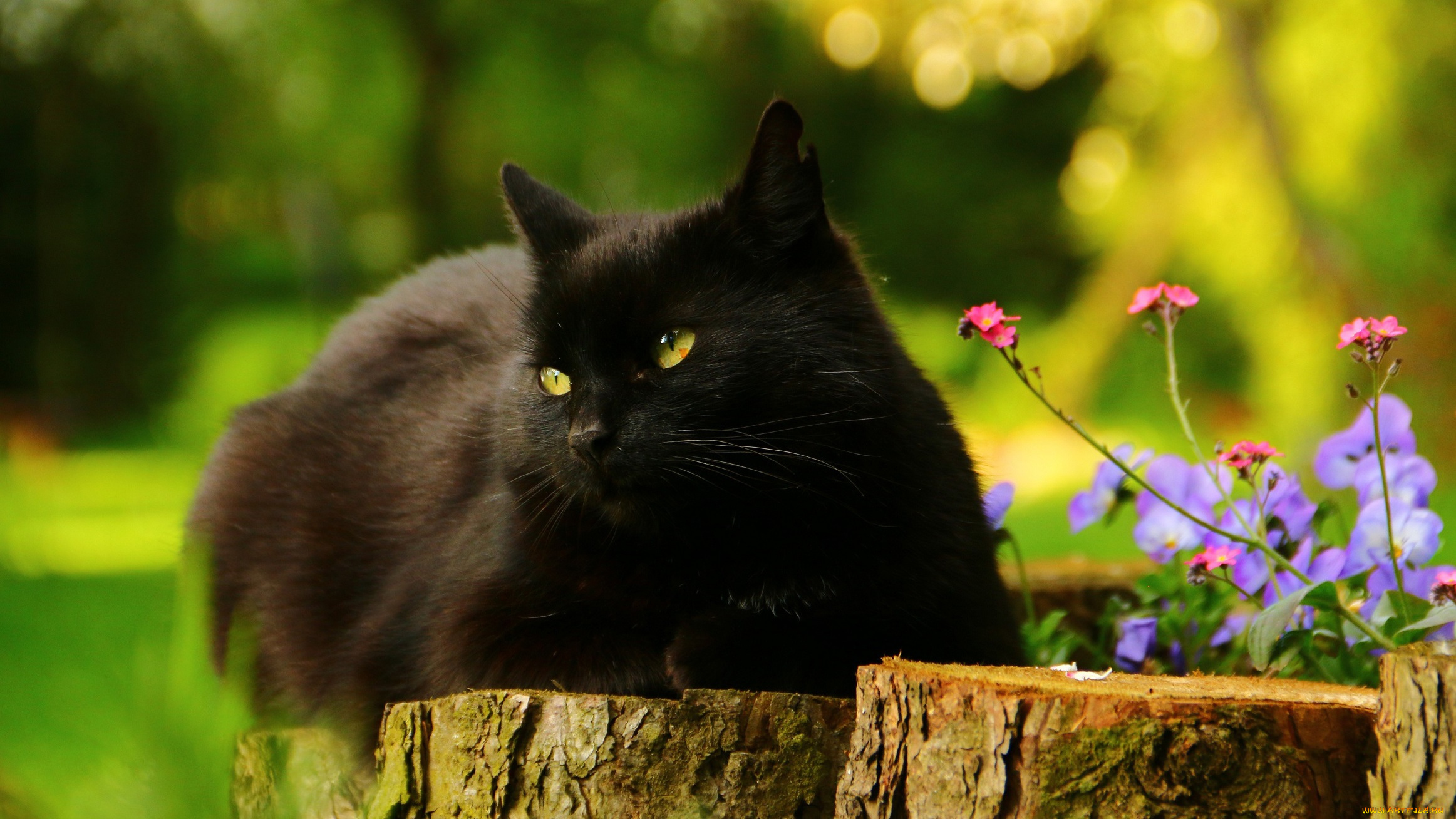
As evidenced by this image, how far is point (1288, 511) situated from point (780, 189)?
1144 mm

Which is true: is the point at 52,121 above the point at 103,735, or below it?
above

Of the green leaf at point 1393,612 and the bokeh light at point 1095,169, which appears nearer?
the green leaf at point 1393,612

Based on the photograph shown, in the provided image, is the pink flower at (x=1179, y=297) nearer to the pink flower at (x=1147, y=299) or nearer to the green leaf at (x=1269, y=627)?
the pink flower at (x=1147, y=299)

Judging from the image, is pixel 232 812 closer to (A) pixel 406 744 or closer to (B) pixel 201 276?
(A) pixel 406 744

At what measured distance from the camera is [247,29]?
9719mm

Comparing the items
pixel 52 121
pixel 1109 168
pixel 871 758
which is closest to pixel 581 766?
pixel 871 758

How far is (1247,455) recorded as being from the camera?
73.5 inches

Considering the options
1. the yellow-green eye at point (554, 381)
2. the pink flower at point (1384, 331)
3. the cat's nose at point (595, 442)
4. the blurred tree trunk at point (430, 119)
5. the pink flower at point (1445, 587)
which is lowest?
the pink flower at point (1445, 587)

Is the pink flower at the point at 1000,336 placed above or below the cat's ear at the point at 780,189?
below

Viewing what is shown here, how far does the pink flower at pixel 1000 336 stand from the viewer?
71.3 inches

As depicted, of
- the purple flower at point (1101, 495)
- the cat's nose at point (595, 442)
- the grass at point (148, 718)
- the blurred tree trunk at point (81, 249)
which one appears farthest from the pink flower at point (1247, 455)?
the blurred tree trunk at point (81, 249)

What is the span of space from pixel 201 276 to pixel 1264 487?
1103 cm

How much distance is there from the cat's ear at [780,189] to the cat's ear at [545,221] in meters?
0.31

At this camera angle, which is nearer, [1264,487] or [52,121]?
[1264,487]
